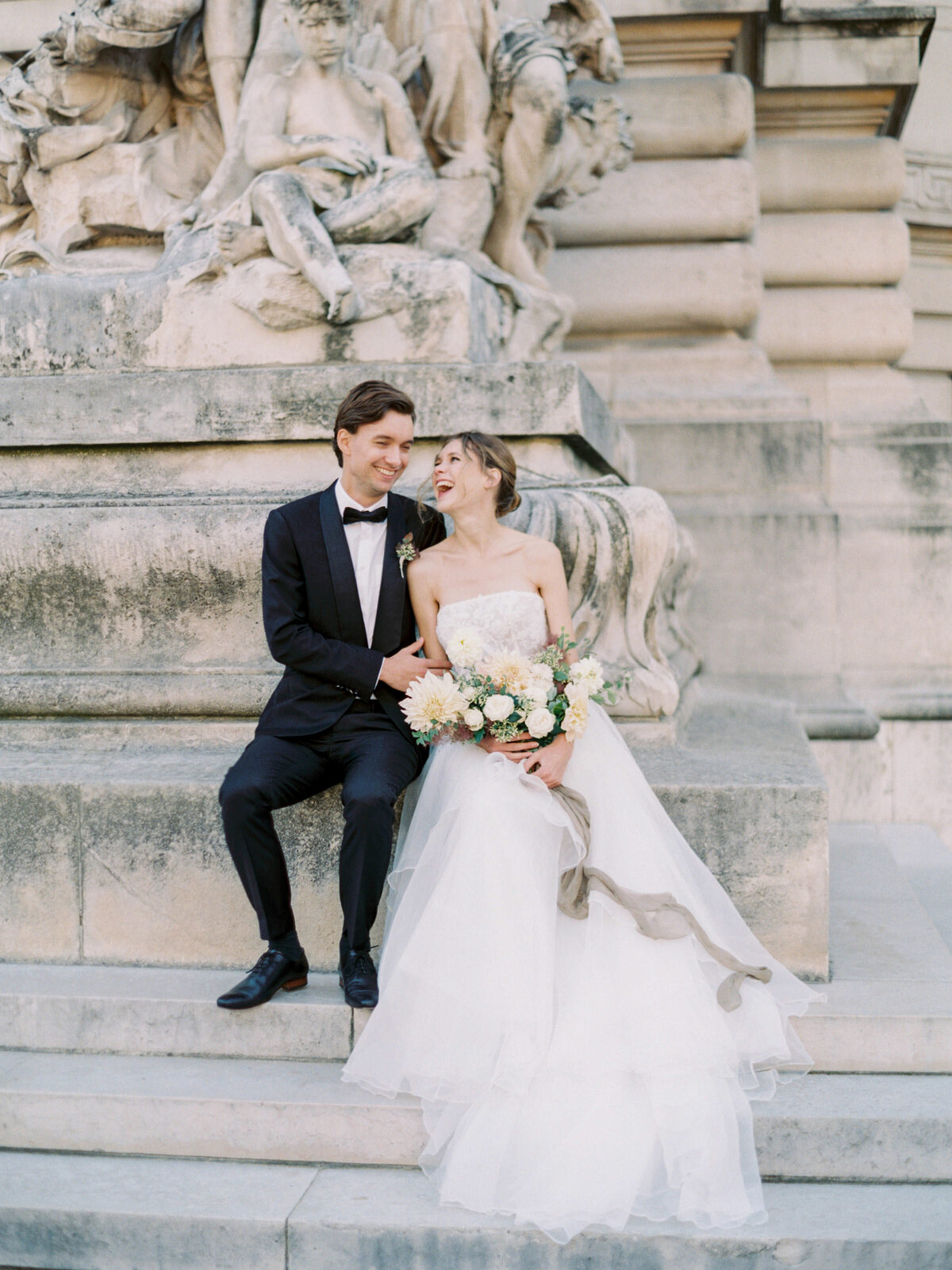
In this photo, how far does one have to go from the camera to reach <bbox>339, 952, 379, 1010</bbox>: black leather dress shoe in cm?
339

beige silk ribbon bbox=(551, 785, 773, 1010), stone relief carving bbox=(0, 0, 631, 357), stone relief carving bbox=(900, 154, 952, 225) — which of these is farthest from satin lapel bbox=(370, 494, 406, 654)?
stone relief carving bbox=(900, 154, 952, 225)

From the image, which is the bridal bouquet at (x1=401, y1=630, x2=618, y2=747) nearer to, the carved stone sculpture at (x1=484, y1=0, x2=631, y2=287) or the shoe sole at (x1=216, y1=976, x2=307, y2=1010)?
the shoe sole at (x1=216, y1=976, x2=307, y2=1010)

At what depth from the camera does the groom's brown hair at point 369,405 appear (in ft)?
12.2

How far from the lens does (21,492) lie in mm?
4809

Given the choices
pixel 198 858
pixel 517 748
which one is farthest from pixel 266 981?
pixel 517 748

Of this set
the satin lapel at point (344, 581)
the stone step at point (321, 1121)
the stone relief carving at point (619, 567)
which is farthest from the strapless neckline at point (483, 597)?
the stone step at point (321, 1121)

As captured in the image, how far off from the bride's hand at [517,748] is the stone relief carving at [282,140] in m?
1.98

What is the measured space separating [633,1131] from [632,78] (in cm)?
627

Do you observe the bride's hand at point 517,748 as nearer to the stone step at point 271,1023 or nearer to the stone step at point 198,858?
the stone step at point 198,858

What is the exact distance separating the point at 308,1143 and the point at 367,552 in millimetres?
1630

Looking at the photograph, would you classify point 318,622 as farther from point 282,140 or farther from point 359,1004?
point 282,140

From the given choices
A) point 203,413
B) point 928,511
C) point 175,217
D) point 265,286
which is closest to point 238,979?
point 203,413

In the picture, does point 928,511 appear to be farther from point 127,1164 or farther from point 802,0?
point 127,1164

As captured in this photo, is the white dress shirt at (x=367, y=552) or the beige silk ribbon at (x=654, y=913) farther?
the white dress shirt at (x=367, y=552)
